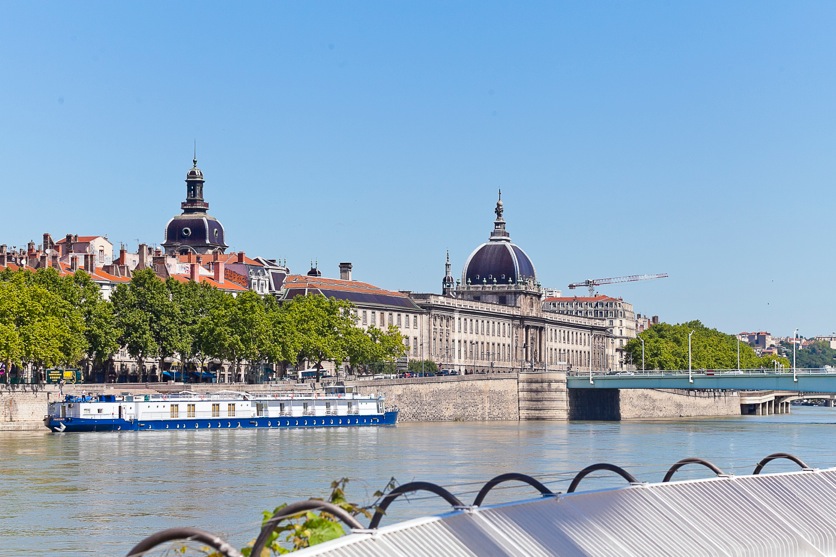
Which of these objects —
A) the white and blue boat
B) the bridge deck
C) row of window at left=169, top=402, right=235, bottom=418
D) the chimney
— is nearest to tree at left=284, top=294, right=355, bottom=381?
the white and blue boat

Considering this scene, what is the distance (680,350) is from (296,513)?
141160 millimetres

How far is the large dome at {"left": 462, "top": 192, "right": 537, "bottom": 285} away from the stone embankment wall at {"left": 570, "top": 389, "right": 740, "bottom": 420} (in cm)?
3079

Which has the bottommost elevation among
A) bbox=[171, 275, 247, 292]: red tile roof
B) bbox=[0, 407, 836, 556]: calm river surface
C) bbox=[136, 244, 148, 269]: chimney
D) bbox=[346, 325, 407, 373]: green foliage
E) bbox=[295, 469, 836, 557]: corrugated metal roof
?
bbox=[0, 407, 836, 556]: calm river surface

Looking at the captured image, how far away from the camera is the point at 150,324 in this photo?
80.9 metres

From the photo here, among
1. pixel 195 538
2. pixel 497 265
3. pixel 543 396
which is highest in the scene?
pixel 497 265

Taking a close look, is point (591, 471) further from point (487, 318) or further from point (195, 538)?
point (487, 318)

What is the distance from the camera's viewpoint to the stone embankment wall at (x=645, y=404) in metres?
Answer: 100

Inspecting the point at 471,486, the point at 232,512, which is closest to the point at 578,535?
the point at 471,486

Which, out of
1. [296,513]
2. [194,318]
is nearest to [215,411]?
[194,318]

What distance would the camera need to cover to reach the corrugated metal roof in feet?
34.3

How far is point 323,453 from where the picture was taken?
50.3 meters

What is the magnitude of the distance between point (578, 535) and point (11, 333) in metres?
57.2

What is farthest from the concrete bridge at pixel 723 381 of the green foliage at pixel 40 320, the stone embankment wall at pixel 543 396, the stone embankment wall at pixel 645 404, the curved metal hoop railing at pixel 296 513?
the curved metal hoop railing at pixel 296 513

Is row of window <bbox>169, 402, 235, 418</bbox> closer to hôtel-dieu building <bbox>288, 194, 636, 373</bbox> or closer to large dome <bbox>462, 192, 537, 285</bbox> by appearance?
hôtel-dieu building <bbox>288, 194, 636, 373</bbox>
